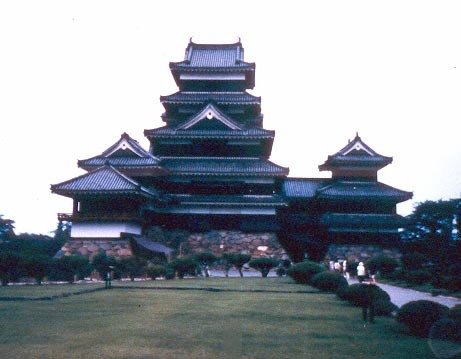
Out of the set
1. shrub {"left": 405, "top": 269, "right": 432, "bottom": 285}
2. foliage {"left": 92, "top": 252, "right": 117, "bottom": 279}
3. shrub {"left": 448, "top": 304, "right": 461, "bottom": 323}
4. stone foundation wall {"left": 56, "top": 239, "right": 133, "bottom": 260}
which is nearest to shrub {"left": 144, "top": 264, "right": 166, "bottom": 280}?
foliage {"left": 92, "top": 252, "right": 117, "bottom": 279}

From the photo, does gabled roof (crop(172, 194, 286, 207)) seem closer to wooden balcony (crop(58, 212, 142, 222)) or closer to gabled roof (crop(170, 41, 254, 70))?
wooden balcony (crop(58, 212, 142, 222))

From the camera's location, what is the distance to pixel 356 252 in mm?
37375

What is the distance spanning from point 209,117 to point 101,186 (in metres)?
11.3

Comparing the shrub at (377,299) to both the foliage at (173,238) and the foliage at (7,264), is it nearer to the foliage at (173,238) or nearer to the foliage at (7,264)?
the foliage at (7,264)

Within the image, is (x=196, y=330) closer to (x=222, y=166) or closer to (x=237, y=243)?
(x=237, y=243)

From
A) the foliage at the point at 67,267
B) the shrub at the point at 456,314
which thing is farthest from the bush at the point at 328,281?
the foliage at the point at 67,267

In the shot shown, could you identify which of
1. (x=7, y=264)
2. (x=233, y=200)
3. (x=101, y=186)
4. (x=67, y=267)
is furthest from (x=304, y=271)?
(x=101, y=186)

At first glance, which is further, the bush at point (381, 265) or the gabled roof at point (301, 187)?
the gabled roof at point (301, 187)

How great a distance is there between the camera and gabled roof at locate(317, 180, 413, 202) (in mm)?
38216

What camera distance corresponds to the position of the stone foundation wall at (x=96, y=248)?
32688 mm

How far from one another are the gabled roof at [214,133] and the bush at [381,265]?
45.6 feet

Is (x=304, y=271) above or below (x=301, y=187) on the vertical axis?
below

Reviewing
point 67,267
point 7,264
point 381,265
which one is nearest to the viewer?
point 7,264

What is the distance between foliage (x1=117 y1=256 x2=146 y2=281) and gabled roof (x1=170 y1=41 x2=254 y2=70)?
2216cm
